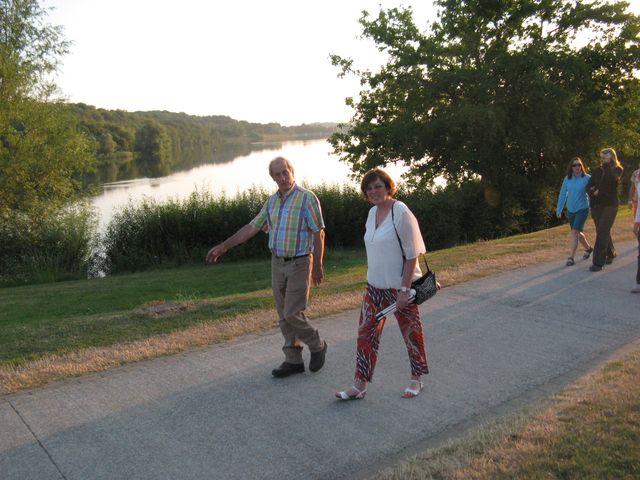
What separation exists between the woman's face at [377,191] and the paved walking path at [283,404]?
1.53 meters

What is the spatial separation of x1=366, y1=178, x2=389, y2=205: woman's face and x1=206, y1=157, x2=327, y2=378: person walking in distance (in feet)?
2.00

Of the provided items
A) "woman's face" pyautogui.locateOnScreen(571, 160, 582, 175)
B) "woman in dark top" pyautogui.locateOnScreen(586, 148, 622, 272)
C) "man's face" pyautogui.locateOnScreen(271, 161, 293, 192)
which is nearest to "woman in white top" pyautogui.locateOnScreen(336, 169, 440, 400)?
"man's face" pyautogui.locateOnScreen(271, 161, 293, 192)

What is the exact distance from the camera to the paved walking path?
3.79 m

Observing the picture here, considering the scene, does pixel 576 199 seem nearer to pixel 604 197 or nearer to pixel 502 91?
pixel 604 197

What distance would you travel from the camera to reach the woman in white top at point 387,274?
4508 mm

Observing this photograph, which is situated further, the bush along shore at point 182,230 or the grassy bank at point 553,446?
the bush along shore at point 182,230

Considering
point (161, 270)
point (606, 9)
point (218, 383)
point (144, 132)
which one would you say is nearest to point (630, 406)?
point (218, 383)

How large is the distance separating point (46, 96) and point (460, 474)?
2351 centimetres

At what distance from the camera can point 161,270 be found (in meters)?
18.6

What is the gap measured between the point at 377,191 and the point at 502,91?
59.7 feet

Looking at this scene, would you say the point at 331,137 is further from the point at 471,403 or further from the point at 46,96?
the point at 471,403

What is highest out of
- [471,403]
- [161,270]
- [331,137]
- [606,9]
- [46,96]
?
[606,9]

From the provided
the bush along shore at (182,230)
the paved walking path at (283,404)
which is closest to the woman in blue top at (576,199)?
the paved walking path at (283,404)

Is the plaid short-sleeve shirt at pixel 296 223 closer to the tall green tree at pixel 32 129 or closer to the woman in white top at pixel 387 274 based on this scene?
the woman in white top at pixel 387 274
